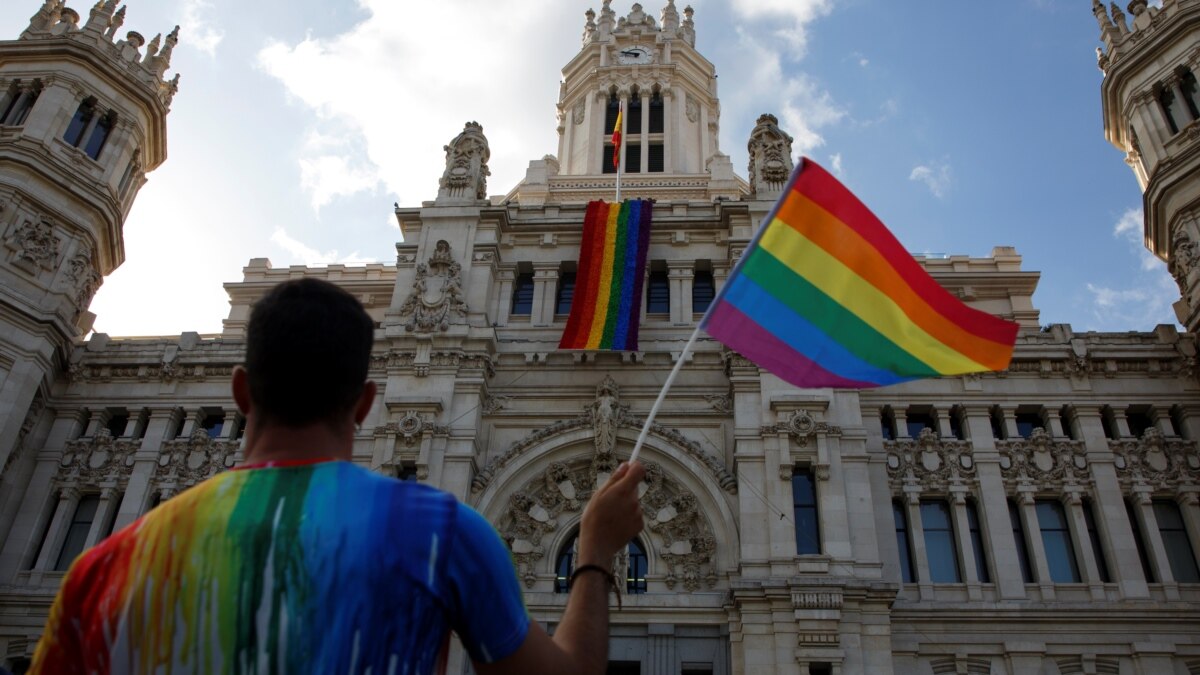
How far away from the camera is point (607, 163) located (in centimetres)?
4831

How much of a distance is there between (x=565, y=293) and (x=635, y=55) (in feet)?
98.9

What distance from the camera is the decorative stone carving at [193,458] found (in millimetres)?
24945

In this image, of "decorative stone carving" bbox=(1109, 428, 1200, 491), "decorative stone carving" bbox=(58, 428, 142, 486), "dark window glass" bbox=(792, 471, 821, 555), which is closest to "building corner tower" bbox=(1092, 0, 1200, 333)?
"decorative stone carving" bbox=(1109, 428, 1200, 491)

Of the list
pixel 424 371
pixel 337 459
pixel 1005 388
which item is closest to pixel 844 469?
pixel 1005 388

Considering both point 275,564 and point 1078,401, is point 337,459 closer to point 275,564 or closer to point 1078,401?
point 275,564

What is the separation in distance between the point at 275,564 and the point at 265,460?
0.48 meters

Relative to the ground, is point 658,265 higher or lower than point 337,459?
higher

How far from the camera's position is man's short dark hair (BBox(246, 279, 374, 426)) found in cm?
305

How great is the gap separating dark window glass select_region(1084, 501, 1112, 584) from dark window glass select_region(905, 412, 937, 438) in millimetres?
4289

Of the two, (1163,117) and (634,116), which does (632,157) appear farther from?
(1163,117)

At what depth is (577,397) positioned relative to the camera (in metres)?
24.5

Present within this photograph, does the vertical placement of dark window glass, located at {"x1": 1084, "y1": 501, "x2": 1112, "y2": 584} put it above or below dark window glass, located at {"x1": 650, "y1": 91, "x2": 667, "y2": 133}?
below

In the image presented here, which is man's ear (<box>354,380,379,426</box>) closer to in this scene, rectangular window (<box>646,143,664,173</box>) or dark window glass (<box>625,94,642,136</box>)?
rectangular window (<box>646,143,664,173</box>)

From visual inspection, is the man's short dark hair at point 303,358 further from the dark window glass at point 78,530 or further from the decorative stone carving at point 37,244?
the decorative stone carving at point 37,244
